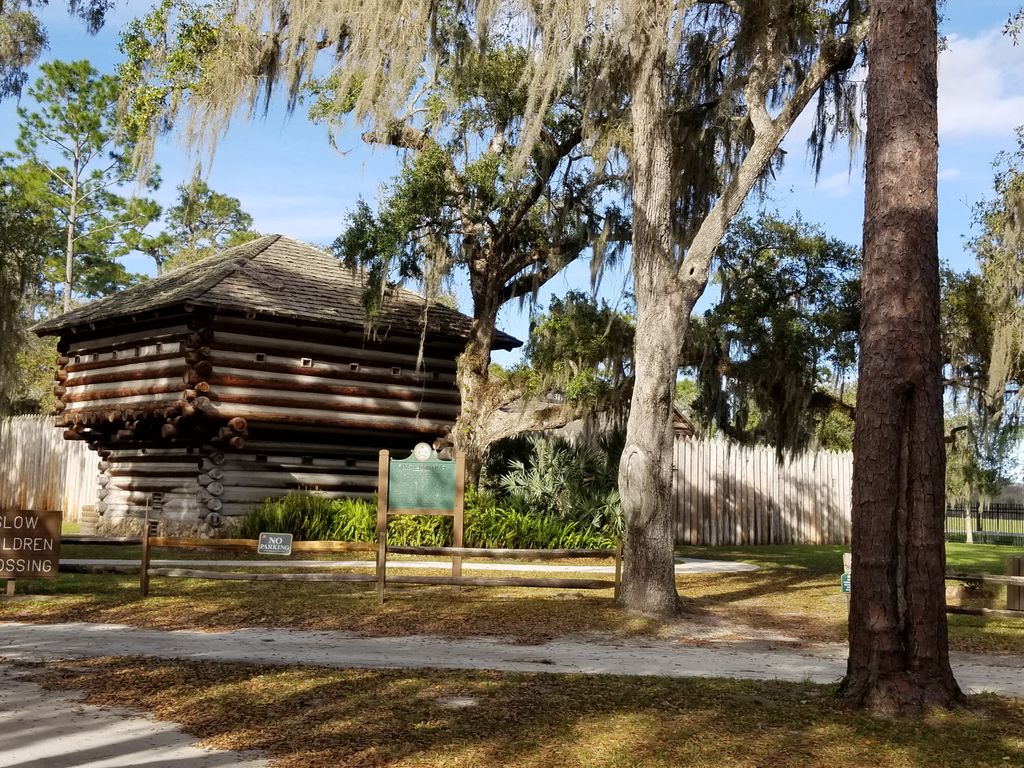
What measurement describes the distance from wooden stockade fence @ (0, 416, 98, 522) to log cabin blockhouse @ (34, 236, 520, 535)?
5130 millimetres

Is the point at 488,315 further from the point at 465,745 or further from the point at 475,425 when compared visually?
the point at 465,745

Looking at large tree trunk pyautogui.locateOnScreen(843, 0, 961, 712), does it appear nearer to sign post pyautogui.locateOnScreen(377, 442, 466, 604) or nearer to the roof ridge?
sign post pyautogui.locateOnScreen(377, 442, 466, 604)

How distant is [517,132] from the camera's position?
2020 cm

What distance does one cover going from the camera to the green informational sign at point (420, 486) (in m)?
13.3

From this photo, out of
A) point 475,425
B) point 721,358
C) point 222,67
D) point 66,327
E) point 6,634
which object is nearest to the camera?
point 6,634

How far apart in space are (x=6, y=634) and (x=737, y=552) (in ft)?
55.2

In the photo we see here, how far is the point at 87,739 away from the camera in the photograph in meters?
5.99

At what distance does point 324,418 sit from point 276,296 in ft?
8.79

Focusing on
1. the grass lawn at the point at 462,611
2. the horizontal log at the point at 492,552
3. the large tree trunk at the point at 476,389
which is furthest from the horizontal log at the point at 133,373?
the horizontal log at the point at 492,552

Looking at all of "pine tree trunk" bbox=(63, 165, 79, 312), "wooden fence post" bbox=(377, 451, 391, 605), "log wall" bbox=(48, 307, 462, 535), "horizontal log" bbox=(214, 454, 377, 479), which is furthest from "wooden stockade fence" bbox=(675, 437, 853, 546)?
"pine tree trunk" bbox=(63, 165, 79, 312)

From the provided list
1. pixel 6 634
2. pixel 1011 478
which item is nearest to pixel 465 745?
pixel 6 634

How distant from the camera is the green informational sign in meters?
13.3

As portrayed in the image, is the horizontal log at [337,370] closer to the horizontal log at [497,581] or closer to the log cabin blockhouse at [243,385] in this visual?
the log cabin blockhouse at [243,385]

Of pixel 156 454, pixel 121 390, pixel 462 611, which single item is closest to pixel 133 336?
pixel 121 390
